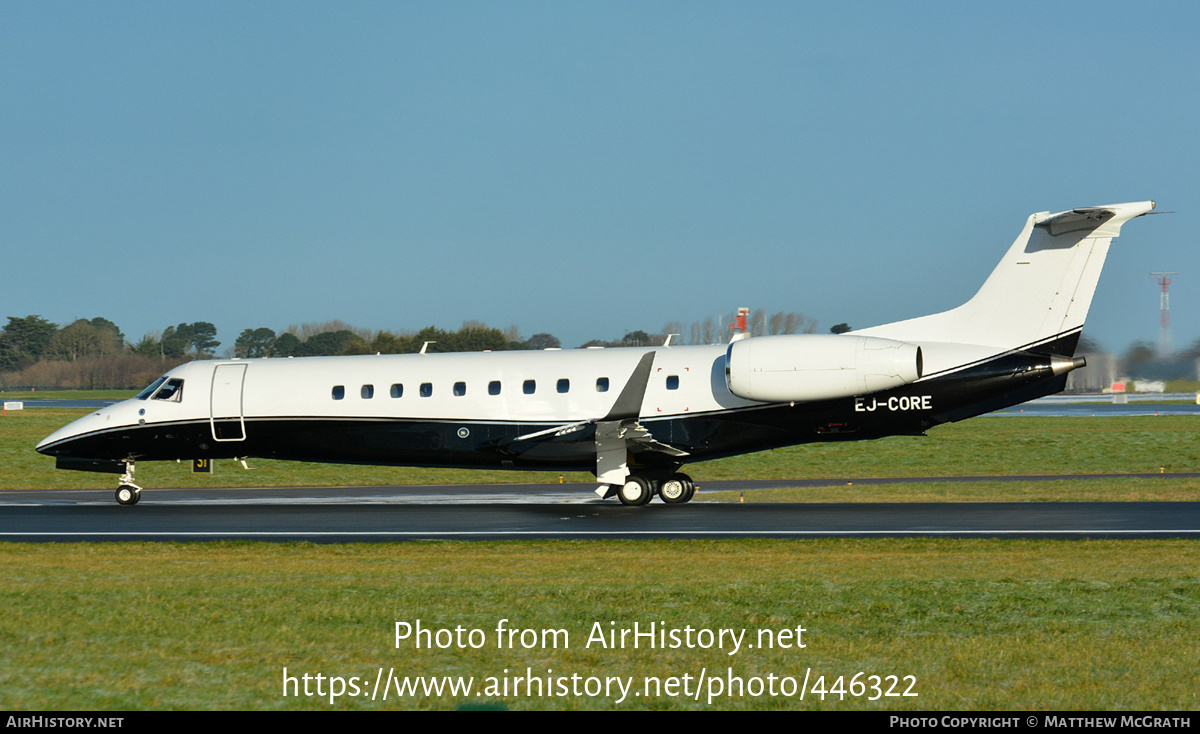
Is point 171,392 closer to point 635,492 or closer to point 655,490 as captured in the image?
point 635,492

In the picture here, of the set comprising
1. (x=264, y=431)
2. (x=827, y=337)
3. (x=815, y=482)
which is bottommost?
(x=815, y=482)

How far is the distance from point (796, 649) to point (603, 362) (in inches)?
575

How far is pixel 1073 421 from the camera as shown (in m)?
52.8

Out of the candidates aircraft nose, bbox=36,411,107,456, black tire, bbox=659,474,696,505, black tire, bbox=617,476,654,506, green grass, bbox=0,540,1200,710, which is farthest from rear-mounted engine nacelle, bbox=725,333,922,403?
aircraft nose, bbox=36,411,107,456

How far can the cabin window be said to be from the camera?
25.5 m

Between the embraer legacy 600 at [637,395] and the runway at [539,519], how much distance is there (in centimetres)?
108

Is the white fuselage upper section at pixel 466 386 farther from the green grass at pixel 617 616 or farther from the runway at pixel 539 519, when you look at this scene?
the green grass at pixel 617 616

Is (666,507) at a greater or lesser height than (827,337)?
lesser

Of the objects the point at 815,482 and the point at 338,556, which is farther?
the point at 815,482

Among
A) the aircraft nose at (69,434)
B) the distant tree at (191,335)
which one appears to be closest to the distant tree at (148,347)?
the distant tree at (191,335)

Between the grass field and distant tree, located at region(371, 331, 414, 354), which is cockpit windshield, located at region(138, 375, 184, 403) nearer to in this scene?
the grass field
